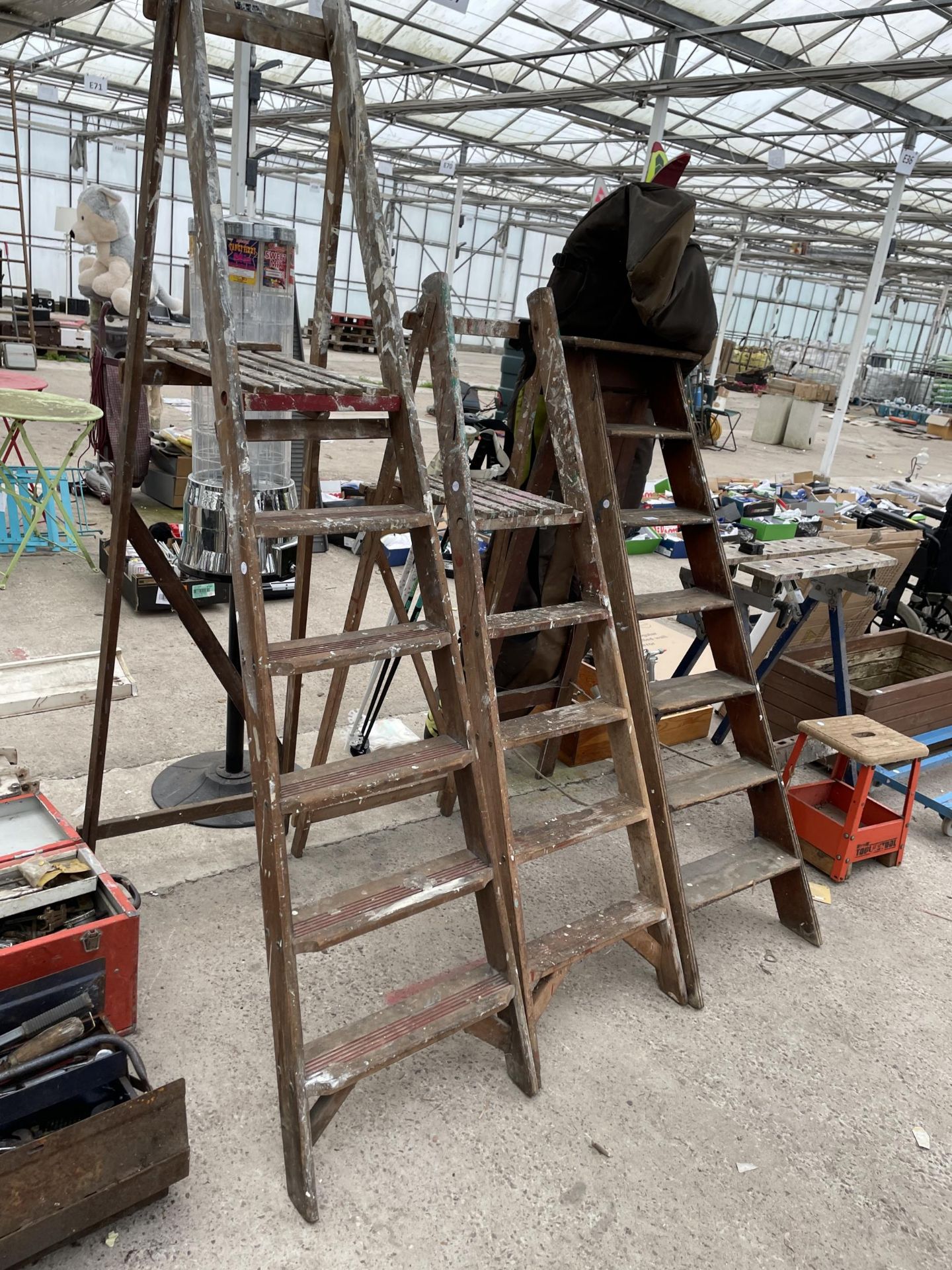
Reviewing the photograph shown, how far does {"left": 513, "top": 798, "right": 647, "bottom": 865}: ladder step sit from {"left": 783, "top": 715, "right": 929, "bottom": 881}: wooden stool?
1.33 m

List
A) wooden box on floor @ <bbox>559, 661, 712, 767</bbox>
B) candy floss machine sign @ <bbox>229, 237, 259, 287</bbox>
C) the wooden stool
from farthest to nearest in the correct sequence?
candy floss machine sign @ <bbox>229, 237, 259, 287</bbox> → wooden box on floor @ <bbox>559, 661, 712, 767</bbox> → the wooden stool

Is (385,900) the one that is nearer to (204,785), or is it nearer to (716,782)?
(716,782)

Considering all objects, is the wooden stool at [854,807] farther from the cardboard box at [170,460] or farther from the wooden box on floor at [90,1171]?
the cardboard box at [170,460]

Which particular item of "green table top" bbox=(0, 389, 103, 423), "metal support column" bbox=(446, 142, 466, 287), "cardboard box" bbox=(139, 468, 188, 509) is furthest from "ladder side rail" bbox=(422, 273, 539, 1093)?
"metal support column" bbox=(446, 142, 466, 287)

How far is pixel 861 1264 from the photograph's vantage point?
2.03 meters

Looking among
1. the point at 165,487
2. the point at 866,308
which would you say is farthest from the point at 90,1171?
the point at 866,308

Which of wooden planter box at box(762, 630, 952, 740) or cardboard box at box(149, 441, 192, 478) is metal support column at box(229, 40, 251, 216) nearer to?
cardboard box at box(149, 441, 192, 478)

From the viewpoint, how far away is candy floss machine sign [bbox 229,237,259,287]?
504 centimetres

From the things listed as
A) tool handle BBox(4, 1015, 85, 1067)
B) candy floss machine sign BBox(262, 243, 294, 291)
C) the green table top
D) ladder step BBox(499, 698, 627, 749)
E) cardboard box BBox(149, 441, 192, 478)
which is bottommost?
tool handle BBox(4, 1015, 85, 1067)

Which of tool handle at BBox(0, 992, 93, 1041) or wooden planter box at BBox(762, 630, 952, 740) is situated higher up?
wooden planter box at BBox(762, 630, 952, 740)

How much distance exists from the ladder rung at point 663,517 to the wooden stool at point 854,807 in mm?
1183

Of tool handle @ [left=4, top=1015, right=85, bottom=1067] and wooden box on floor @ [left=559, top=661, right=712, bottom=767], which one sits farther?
wooden box on floor @ [left=559, top=661, right=712, bottom=767]

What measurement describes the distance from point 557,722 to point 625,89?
31.5ft

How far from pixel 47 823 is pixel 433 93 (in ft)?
47.9
